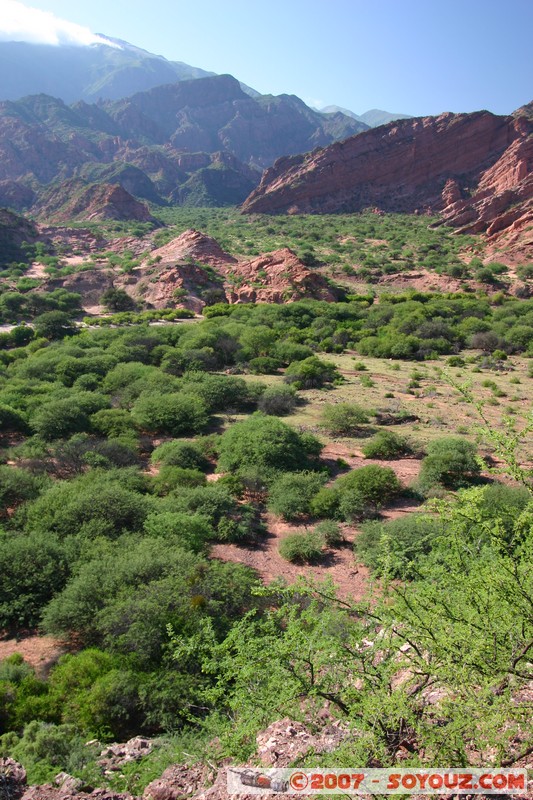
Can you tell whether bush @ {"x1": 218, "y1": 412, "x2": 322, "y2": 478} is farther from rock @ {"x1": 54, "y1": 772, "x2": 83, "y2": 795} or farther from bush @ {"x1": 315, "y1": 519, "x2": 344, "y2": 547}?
rock @ {"x1": 54, "y1": 772, "x2": 83, "y2": 795}

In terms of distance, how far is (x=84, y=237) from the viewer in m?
73.0

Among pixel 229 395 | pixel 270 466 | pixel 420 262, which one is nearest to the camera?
pixel 270 466

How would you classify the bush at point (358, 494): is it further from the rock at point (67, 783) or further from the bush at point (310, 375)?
the bush at point (310, 375)

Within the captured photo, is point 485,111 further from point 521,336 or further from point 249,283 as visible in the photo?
point 521,336

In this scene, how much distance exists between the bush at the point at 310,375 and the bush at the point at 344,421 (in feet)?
19.4

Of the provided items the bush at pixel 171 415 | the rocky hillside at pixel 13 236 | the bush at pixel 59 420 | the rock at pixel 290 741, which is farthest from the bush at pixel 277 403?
the rocky hillside at pixel 13 236

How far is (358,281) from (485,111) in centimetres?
5205

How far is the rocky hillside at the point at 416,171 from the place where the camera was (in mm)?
71438

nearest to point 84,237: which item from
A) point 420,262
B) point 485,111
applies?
point 420,262

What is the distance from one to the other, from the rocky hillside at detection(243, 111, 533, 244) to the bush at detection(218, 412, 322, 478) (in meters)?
59.0

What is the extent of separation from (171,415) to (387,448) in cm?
861

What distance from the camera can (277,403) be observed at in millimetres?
22062

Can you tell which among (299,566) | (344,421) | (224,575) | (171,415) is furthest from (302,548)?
(171,415)

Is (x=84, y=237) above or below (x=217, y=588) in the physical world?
above
